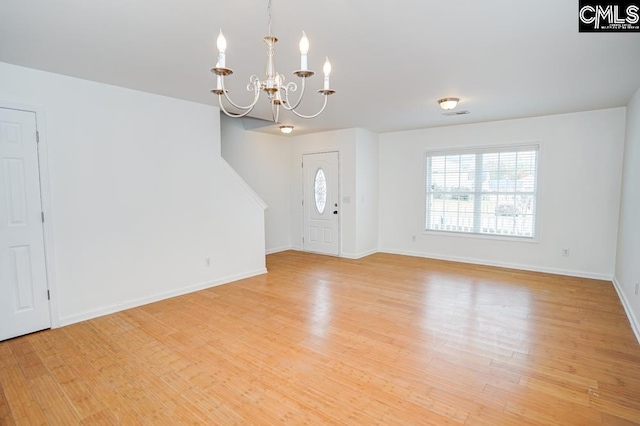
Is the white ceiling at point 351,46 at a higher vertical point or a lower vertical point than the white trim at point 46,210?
higher

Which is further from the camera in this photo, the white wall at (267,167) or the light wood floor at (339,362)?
the white wall at (267,167)

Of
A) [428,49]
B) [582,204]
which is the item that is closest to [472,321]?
[428,49]

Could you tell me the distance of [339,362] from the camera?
2658 millimetres

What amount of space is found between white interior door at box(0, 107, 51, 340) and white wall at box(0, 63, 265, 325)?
0.12 meters

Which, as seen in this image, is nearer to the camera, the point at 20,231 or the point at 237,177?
the point at 20,231

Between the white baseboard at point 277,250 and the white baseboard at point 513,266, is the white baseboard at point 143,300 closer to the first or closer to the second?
the white baseboard at point 277,250

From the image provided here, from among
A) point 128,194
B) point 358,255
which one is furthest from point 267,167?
point 128,194

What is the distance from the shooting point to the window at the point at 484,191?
543 centimetres

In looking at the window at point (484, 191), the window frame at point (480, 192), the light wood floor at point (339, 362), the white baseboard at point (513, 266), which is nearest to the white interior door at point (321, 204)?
the white baseboard at point (513, 266)

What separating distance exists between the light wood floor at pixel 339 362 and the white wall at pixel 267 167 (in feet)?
9.02

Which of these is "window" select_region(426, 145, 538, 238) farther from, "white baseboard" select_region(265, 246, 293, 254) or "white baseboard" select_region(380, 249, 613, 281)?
"white baseboard" select_region(265, 246, 293, 254)

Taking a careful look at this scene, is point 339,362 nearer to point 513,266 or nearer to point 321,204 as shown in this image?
point 513,266

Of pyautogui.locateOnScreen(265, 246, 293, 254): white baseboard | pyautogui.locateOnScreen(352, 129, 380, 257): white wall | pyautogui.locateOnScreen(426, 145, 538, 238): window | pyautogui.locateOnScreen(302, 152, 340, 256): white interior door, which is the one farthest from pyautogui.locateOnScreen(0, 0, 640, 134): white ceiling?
pyautogui.locateOnScreen(265, 246, 293, 254): white baseboard

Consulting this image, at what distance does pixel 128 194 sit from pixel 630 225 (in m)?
5.68
